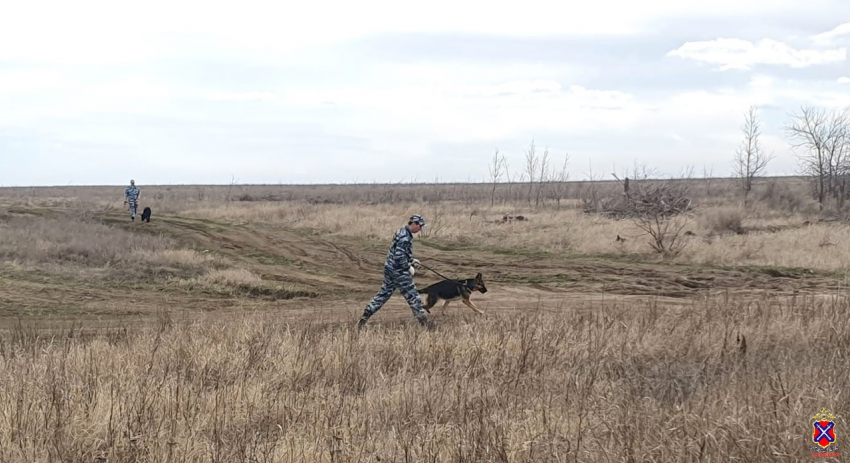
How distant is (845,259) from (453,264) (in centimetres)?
1000

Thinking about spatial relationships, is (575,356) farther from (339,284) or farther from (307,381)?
(339,284)

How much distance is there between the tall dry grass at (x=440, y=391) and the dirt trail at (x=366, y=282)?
3.11m

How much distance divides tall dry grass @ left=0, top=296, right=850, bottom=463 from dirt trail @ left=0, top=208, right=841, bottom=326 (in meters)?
3.11

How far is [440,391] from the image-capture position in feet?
21.9

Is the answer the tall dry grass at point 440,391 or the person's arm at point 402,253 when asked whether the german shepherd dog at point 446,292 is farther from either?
the tall dry grass at point 440,391

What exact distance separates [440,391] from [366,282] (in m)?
11.4

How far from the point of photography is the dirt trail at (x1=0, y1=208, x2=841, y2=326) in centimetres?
1416

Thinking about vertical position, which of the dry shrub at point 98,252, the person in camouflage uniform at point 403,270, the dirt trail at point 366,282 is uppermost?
the person in camouflage uniform at point 403,270

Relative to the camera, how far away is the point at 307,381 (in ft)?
24.4

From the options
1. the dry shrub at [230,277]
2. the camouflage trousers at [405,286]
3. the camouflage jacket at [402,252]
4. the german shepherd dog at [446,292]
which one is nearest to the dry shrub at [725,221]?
the dry shrub at [230,277]

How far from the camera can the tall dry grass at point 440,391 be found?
16.8 feet

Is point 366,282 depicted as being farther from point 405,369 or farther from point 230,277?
point 405,369

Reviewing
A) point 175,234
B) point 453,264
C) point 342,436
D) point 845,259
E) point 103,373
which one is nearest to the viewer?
point 342,436

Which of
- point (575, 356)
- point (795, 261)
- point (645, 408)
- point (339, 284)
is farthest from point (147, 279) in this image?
point (795, 261)
